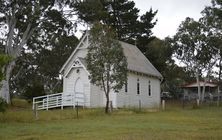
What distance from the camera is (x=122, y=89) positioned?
4684 centimetres

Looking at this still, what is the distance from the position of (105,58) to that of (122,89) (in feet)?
28.3

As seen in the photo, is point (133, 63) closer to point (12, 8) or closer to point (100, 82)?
point (100, 82)

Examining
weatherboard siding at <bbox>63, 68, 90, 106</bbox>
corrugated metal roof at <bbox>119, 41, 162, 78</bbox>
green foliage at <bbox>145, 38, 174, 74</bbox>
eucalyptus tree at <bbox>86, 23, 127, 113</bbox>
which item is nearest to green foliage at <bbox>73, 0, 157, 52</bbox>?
green foliage at <bbox>145, 38, 174, 74</bbox>

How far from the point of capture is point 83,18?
48.3 metres

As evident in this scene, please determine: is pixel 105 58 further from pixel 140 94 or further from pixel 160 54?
pixel 160 54

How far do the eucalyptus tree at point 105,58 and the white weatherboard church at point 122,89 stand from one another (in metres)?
5.41

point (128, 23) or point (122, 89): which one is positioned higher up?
point (128, 23)

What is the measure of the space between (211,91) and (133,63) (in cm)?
3506

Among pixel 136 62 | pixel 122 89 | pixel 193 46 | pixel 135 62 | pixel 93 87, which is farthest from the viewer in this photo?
pixel 193 46

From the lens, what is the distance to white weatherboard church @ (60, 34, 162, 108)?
4550 cm

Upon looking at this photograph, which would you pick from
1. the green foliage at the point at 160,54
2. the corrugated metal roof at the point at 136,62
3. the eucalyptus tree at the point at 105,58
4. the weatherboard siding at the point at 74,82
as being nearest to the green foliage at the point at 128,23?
the green foliage at the point at 160,54

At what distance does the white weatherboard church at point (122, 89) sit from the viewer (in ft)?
149

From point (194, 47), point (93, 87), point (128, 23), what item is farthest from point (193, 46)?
point (93, 87)

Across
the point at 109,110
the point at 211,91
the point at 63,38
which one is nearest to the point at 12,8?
the point at 63,38
